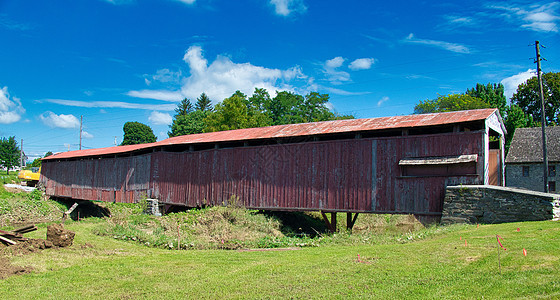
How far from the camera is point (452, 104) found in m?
47.8

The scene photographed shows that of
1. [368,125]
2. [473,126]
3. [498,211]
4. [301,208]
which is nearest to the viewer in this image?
[498,211]

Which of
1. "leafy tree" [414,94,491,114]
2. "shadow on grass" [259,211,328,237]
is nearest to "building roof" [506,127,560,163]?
"leafy tree" [414,94,491,114]

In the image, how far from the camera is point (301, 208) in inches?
706

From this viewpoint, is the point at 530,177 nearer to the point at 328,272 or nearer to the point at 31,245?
the point at 328,272

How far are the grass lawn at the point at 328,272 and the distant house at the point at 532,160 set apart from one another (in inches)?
974

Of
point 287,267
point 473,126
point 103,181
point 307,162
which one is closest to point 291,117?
point 103,181

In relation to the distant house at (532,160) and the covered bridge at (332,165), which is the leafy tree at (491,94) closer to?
the distant house at (532,160)

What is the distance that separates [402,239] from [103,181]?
22150 millimetres

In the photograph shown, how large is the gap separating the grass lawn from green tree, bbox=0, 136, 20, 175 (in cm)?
6179

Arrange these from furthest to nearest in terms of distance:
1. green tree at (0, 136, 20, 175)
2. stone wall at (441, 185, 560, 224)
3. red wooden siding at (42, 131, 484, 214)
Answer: green tree at (0, 136, 20, 175) < red wooden siding at (42, 131, 484, 214) < stone wall at (441, 185, 560, 224)

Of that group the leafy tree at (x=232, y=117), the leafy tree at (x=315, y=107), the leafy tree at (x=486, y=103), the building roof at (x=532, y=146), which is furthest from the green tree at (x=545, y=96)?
the leafy tree at (x=232, y=117)

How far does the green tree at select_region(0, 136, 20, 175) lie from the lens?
62094 mm

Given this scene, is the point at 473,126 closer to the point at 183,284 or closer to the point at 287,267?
the point at 287,267

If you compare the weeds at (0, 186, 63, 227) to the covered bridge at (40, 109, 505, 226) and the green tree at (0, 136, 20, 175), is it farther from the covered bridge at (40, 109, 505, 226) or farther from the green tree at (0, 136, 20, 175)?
the green tree at (0, 136, 20, 175)
